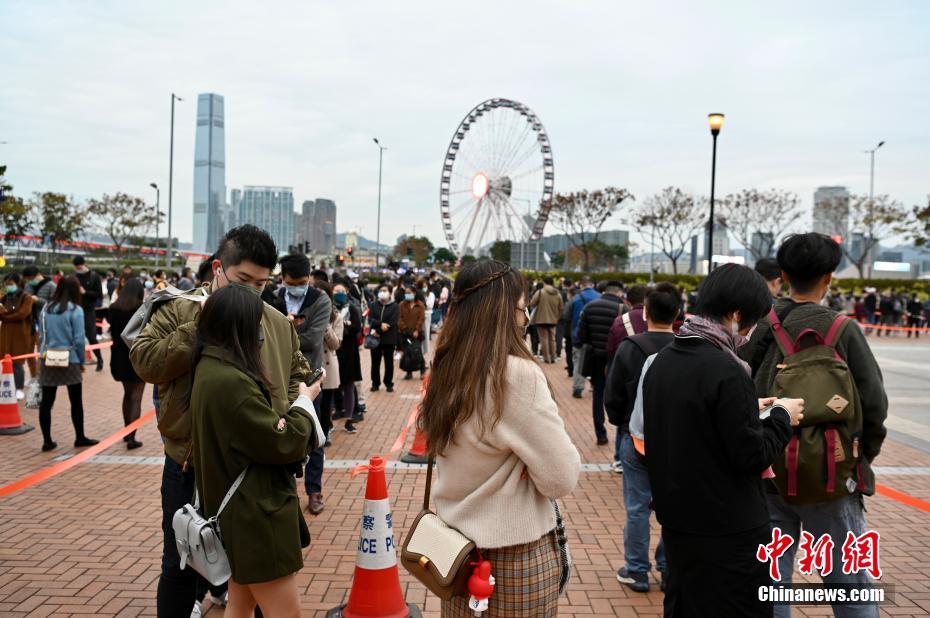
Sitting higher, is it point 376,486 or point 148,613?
point 376,486

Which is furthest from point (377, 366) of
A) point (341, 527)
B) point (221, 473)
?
point (221, 473)

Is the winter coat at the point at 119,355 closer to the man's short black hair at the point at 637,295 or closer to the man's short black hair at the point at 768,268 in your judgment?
the man's short black hair at the point at 637,295

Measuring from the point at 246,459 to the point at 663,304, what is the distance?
11.6 feet

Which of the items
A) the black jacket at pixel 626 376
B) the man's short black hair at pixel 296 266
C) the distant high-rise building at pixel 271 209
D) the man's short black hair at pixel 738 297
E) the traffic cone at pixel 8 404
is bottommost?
the traffic cone at pixel 8 404

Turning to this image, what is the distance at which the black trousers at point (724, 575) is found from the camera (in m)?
2.39

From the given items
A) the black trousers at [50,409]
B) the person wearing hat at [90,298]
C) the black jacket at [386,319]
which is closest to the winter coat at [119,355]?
the black trousers at [50,409]

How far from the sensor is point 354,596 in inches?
144

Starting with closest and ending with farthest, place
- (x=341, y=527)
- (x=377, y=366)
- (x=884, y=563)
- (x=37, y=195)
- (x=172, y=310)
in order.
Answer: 1. (x=172, y=310)
2. (x=884, y=563)
3. (x=341, y=527)
4. (x=377, y=366)
5. (x=37, y=195)

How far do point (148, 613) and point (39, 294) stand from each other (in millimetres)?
8657

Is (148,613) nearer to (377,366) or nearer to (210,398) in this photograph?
(210,398)

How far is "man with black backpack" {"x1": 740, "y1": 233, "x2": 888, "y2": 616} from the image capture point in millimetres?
2695

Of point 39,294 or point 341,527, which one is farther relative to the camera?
point 39,294

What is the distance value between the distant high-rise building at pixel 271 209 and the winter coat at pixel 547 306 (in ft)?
396

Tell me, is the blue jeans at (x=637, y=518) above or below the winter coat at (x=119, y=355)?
below
